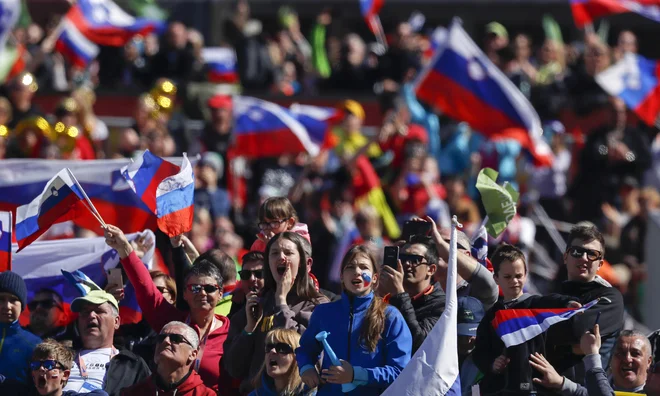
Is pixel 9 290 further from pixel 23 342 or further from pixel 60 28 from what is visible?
pixel 60 28

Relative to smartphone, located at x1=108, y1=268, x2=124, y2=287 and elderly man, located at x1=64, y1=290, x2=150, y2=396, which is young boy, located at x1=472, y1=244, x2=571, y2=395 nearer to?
elderly man, located at x1=64, y1=290, x2=150, y2=396

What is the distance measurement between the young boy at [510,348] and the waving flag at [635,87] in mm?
7005

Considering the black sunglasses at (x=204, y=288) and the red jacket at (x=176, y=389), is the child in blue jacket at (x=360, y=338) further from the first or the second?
the black sunglasses at (x=204, y=288)

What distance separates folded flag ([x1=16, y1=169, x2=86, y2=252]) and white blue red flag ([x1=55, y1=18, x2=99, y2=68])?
8.02 m

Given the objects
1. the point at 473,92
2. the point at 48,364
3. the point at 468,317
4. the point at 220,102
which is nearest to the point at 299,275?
the point at 468,317

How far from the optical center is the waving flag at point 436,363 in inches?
352

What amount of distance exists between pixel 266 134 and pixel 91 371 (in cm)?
732

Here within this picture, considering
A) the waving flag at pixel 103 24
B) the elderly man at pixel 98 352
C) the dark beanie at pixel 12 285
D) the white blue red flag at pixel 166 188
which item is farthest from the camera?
the waving flag at pixel 103 24

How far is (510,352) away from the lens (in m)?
9.26

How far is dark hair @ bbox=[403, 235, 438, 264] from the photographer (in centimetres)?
982

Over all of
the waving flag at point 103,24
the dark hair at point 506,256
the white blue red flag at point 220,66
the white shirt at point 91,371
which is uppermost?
the dark hair at point 506,256

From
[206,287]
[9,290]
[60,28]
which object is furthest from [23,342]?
[60,28]

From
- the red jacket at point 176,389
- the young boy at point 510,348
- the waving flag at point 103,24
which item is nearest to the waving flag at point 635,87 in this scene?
the waving flag at point 103,24

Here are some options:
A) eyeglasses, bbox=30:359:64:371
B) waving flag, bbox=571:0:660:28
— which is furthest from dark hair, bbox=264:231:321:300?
waving flag, bbox=571:0:660:28
